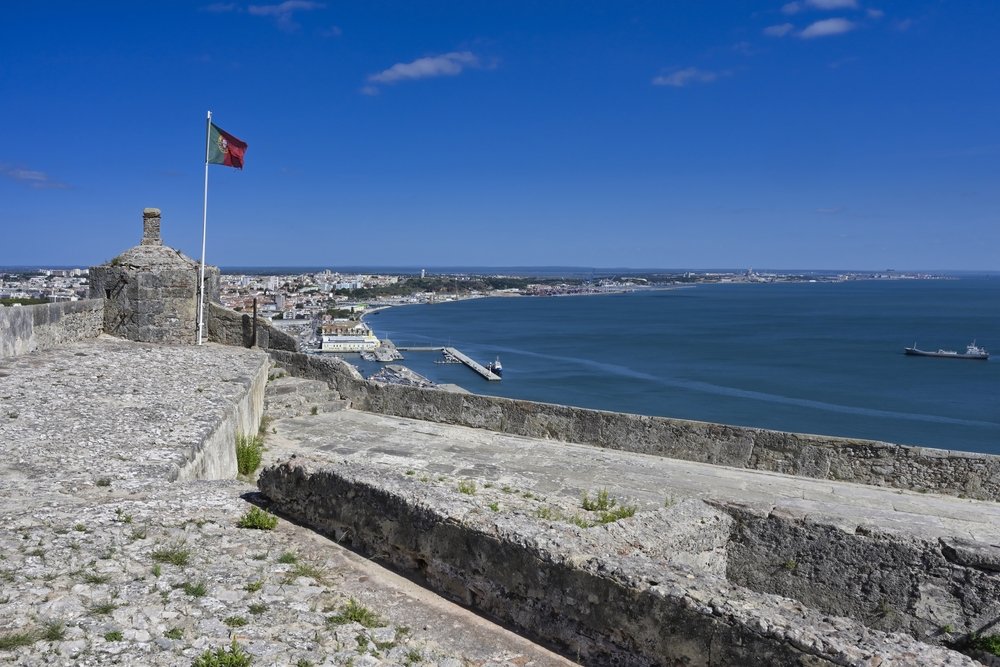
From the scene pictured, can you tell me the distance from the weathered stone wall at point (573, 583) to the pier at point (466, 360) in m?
59.7

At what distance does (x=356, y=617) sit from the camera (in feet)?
13.4

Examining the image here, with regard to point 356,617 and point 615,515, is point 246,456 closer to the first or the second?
point 615,515

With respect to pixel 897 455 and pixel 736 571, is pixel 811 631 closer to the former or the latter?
pixel 736 571

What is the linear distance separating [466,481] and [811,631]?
5913mm

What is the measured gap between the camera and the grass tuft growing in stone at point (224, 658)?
3441mm

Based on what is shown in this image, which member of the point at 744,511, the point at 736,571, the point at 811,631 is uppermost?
the point at 811,631

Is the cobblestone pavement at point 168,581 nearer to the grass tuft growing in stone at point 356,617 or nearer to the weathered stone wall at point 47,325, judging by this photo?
the grass tuft growing in stone at point 356,617

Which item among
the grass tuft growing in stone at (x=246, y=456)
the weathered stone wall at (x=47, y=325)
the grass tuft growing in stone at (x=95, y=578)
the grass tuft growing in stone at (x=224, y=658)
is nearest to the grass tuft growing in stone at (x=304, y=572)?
the grass tuft growing in stone at (x=224, y=658)

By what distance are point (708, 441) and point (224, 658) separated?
8.16 m

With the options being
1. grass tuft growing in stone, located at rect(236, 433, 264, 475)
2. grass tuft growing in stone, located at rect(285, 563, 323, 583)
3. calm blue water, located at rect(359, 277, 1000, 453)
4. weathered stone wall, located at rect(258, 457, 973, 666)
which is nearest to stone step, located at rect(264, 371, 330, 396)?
grass tuft growing in stone, located at rect(236, 433, 264, 475)

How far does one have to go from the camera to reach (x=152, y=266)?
14195 millimetres

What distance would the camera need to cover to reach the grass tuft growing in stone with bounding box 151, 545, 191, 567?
177 inches

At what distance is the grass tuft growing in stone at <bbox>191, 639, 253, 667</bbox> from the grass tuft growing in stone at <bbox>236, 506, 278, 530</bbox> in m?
1.67

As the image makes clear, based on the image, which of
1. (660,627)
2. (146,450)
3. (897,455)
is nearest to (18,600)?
(146,450)
